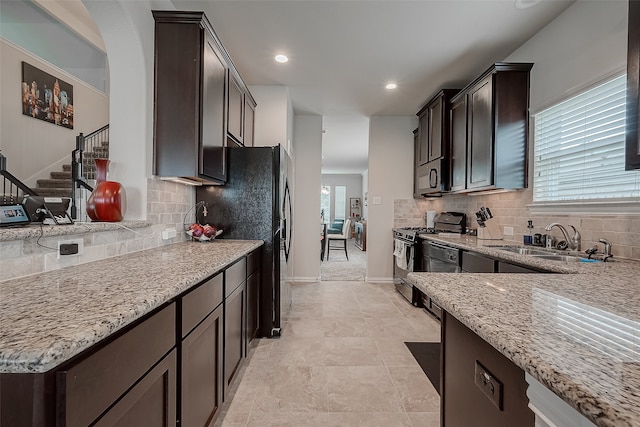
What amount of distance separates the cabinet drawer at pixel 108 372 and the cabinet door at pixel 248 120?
7.87ft

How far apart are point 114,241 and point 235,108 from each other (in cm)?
162

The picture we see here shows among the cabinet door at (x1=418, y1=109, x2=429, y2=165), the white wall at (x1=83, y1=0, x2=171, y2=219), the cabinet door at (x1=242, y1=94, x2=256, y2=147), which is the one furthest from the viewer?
the cabinet door at (x1=418, y1=109, x2=429, y2=165)

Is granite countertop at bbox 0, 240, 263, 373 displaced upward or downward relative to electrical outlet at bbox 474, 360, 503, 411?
upward

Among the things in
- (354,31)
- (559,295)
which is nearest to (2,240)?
(559,295)

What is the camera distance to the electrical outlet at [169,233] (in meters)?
2.07

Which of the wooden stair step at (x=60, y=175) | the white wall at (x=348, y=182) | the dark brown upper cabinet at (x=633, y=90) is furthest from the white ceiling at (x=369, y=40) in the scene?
the white wall at (x=348, y=182)

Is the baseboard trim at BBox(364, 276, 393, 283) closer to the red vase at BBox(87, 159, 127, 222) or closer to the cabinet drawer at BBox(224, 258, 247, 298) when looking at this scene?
the cabinet drawer at BBox(224, 258, 247, 298)

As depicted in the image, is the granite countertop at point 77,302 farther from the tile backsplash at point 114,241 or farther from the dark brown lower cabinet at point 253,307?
the dark brown lower cabinet at point 253,307

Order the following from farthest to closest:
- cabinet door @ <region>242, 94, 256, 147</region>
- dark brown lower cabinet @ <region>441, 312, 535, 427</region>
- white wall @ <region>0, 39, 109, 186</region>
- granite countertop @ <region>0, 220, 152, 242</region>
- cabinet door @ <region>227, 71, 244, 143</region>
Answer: white wall @ <region>0, 39, 109, 186</region> < cabinet door @ <region>242, 94, 256, 147</region> < cabinet door @ <region>227, 71, 244, 143</region> < granite countertop @ <region>0, 220, 152, 242</region> < dark brown lower cabinet @ <region>441, 312, 535, 427</region>

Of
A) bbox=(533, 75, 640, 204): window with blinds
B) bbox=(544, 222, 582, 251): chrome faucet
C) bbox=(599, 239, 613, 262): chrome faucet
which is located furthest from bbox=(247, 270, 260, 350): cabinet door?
bbox=(533, 75, 640, 204): window with blinds

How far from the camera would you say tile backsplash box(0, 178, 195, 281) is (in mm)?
1092

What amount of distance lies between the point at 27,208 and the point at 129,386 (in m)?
0.96

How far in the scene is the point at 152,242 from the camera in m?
1.96

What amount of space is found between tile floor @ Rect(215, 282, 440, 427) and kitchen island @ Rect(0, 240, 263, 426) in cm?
41
